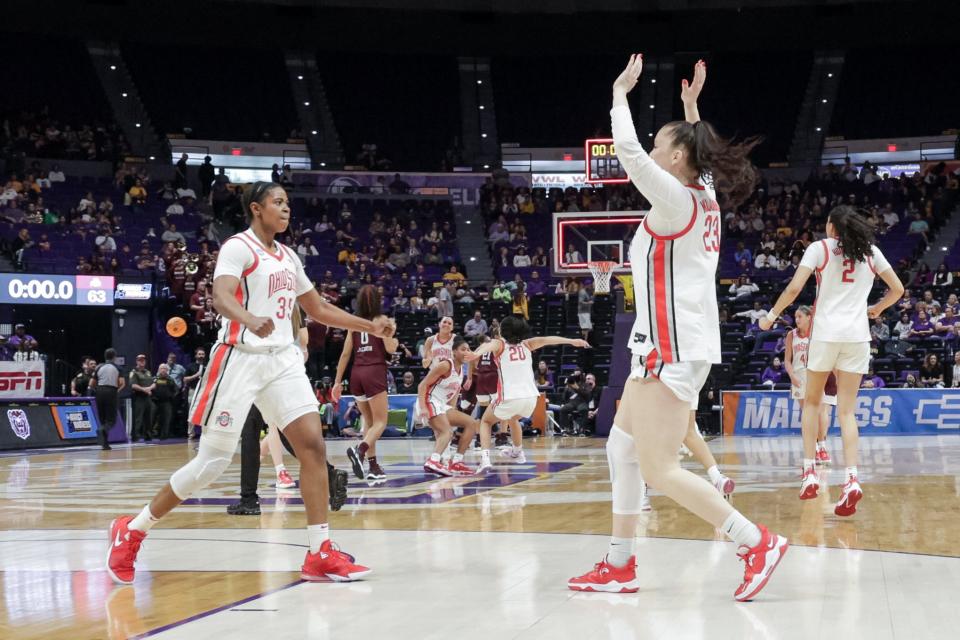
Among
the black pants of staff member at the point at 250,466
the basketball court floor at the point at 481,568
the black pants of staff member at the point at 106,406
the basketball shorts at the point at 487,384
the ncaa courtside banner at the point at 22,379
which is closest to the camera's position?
the basketball court floor at the point at 481,568

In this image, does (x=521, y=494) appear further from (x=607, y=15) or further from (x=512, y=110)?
(x=512, y=110)

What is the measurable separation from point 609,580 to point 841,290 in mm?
4012

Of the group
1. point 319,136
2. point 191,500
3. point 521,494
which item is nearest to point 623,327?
point 521,494

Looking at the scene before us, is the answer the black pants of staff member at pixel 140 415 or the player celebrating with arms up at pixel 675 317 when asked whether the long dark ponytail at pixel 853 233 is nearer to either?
the player celebrating with arms up at pixel 675 317

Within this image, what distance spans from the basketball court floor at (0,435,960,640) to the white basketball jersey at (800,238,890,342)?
1.32m

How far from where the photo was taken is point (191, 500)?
9.60 metres

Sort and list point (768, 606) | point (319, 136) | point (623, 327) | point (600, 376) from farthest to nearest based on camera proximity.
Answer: point (319, 136), point (600, 376), point (623, 327), point (768, 606)

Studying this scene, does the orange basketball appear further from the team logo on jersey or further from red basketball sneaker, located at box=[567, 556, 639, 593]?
red basketball sneaker, located at box=[567, 556, 639, 593]

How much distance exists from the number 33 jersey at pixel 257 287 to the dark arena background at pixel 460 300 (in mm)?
77

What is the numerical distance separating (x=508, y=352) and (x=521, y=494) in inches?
138

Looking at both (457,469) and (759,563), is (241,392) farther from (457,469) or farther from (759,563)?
(457,469)

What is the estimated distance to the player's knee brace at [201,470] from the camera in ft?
18.3

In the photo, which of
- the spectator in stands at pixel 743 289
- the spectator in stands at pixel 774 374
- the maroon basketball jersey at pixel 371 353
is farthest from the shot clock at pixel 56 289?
the maroon basketball jersey at pixel 371 353

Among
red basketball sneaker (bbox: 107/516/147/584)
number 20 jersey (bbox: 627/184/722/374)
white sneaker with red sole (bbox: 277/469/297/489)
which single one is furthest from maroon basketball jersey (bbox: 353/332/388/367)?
number 20 jersey (bbox: 627/184/722/374)
